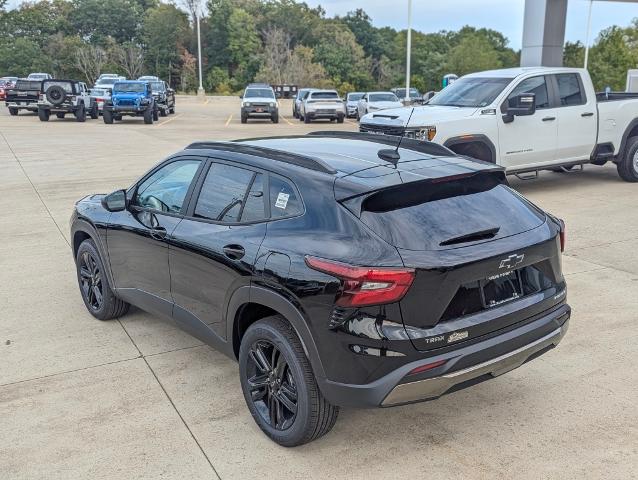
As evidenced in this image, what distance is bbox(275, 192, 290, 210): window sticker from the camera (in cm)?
344

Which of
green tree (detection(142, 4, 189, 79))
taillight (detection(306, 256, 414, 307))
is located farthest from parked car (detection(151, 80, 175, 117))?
green tree (detection(142, 4, 189, 79))

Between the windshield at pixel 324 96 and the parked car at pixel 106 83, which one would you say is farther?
the parked car at pixel 106 83

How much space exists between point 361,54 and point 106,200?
258 feet

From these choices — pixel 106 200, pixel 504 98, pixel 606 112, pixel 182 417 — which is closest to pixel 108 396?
pixel 182 417

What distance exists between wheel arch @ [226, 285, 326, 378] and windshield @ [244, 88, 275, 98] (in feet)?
90.0

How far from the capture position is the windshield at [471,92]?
10203 mm

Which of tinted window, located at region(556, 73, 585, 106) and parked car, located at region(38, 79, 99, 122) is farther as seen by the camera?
parked car, located at region(38, 79, 99, 122)

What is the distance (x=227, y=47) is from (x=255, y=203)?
86.1 meters

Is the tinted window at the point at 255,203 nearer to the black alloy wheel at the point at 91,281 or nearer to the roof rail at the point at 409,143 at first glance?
the roof rail at the point at 409,143

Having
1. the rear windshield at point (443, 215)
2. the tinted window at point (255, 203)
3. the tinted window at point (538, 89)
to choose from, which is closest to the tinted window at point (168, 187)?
the tinted window at point (255, 203)

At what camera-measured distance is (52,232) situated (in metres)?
8.44

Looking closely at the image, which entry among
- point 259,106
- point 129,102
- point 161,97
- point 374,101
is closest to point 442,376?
point 129,102

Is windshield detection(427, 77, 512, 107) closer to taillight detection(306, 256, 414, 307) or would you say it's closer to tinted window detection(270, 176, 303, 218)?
tinted window detection(270, 176, 303, 218)

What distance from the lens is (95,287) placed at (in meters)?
5.30
